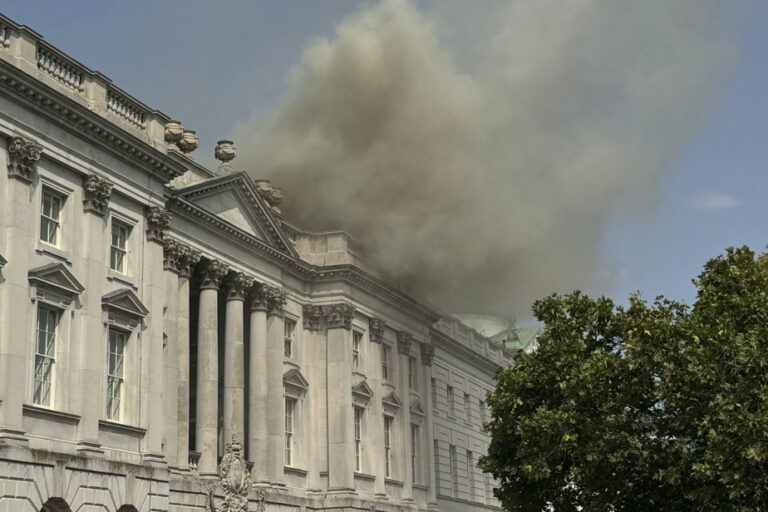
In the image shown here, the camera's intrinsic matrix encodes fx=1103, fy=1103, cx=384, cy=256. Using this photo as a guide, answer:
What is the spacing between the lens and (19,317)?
2858 cm

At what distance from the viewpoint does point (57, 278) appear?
30.3 metres

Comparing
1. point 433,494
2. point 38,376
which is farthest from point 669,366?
point 433,494

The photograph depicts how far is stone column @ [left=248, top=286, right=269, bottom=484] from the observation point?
43469mm

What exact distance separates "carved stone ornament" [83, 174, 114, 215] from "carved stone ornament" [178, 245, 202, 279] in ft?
24.2

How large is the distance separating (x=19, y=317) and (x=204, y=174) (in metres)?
15.3

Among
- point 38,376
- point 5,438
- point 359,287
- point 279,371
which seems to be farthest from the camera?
point 359,287

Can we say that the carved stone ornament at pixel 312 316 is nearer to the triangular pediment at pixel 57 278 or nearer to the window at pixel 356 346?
the window at pixel 356 346

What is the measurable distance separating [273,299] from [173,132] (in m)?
9.14

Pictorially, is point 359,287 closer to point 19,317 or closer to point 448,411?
point 448,411

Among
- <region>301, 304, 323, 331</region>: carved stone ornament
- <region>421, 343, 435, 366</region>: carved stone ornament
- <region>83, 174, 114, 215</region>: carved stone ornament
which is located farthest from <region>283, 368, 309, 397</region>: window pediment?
<region>83, 174, 114, 215</region>: carved stone ornament

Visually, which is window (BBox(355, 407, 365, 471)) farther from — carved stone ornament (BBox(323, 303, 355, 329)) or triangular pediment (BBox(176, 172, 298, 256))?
triangular pediment (BBox(176, 172, 298, 256))

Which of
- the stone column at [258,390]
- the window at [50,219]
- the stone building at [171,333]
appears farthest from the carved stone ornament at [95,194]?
the stone column at [258,390]

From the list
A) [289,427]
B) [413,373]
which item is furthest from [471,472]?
[289,427]

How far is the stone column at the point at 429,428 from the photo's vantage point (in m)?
56.7
